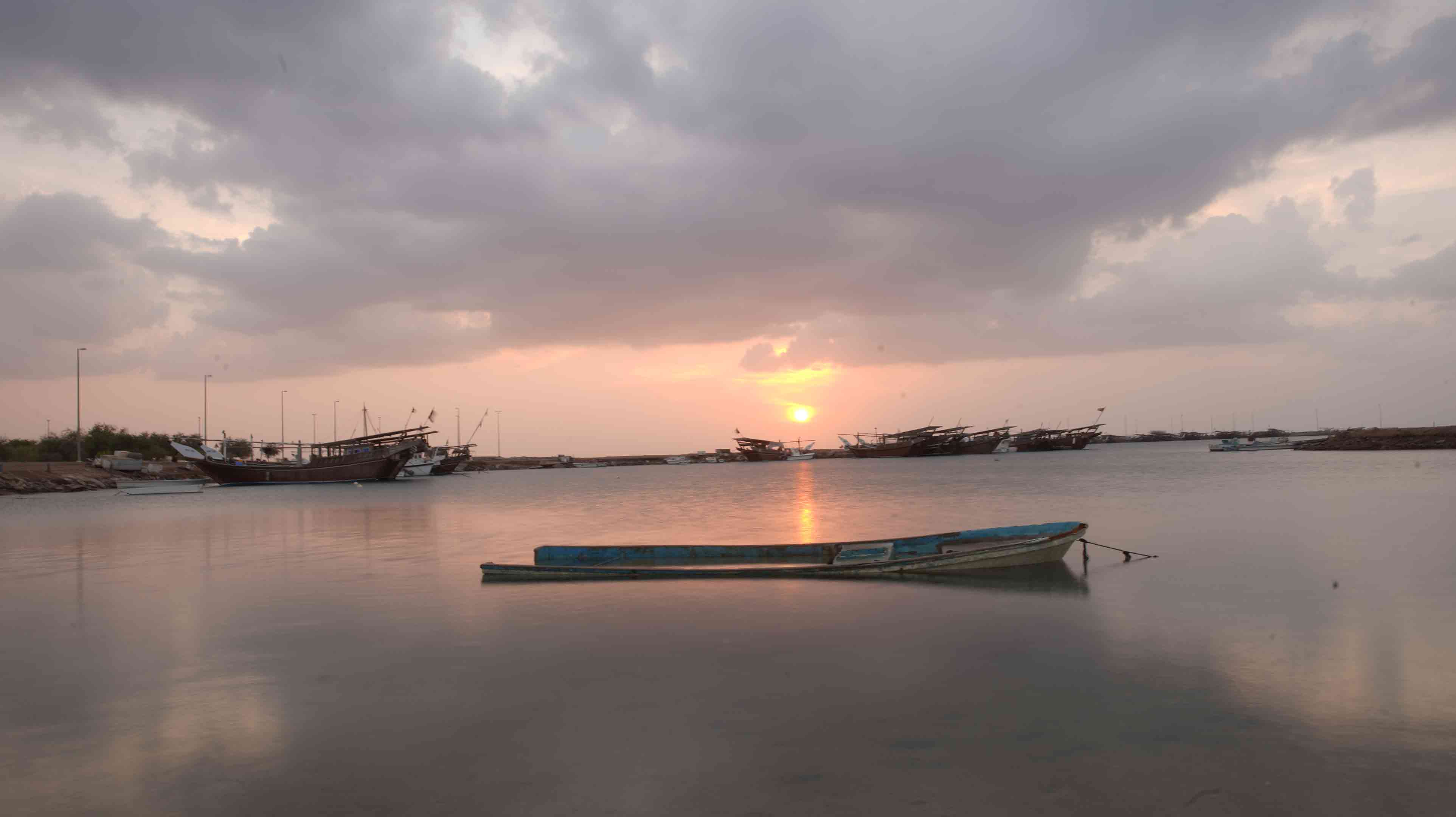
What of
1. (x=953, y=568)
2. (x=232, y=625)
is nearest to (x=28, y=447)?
(x=232, y=625)

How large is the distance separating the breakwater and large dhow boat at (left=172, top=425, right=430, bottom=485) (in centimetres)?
9824

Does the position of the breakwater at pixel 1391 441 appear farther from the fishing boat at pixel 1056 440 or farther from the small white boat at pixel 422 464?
the small white boat at pixel 422 464

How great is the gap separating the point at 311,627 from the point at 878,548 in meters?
9.75

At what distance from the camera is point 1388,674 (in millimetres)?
8266

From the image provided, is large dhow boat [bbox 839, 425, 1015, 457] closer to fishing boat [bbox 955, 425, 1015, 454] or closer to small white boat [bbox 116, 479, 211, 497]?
fishing boat [bbox 955, 425, 1015, 454]

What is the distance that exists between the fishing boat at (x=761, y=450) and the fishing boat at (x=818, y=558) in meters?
124

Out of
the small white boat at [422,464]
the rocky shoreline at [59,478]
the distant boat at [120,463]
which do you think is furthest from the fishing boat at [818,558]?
the distant boat at [120,463]

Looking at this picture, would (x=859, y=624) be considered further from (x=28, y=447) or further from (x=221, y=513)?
(x=28, y=447)

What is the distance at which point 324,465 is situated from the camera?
6781cm

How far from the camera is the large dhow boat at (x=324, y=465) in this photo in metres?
67.1

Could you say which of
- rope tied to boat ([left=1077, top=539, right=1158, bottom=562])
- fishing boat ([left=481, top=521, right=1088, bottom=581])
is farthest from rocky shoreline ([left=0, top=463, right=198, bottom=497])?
rope tied to boat ([left=1077, top=539, right=1158, bottom=562])

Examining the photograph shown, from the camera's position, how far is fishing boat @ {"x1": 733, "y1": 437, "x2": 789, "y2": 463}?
143 metres

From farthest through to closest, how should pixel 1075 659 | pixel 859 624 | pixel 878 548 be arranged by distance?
pixel 878 548 < pixel 859 624 < pixel 1075 659

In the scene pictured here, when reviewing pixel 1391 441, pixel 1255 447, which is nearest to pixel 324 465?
pixel 1391 441
